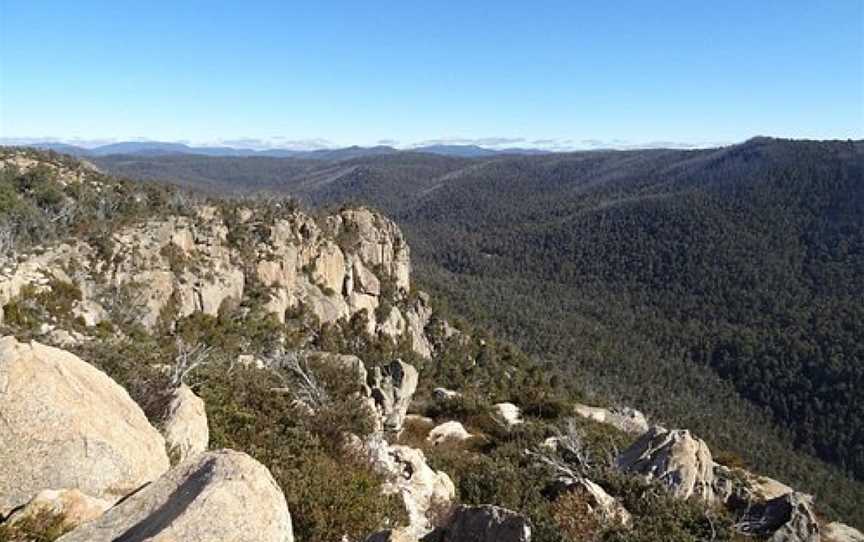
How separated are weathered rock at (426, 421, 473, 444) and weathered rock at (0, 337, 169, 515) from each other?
2214 cm

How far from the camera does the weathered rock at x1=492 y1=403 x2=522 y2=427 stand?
125 ft

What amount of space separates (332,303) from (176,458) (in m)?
54.2

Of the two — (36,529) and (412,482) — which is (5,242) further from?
(36,529)

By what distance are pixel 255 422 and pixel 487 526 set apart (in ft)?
23.3

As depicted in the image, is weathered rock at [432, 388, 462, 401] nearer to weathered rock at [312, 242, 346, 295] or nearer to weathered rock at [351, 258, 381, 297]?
weathered rock at [312, 242, 346, 295]

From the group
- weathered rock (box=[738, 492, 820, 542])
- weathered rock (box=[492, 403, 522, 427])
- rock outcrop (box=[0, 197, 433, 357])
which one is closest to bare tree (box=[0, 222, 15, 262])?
rock outcrop (box=[0, 197, 433, 357])

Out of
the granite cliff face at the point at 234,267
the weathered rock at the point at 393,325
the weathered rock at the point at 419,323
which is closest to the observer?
the granite cliff face at the point at 234,267

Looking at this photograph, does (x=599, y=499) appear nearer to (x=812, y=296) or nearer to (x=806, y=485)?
(x=806, y=485)

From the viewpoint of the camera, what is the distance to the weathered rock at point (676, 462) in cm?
2517

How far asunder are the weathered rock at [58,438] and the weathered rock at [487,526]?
17.7ft

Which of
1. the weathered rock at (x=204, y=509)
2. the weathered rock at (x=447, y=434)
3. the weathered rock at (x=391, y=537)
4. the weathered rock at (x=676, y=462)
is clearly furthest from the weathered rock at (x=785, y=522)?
the weathered rock at (x=204, y=509)

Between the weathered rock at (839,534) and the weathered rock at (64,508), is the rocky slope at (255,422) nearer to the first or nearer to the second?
the weathered rock at (64,508)

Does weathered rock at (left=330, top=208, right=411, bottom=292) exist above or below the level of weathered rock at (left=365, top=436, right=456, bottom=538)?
below

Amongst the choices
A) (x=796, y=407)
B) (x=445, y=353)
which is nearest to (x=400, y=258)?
(x=445, y=353)
